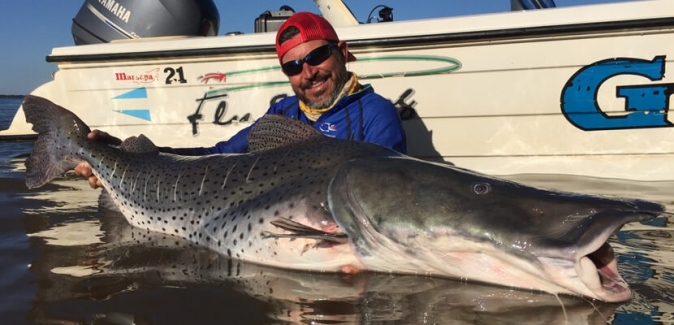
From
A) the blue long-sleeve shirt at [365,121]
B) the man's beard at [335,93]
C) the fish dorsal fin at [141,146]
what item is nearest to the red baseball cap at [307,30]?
the man's beard at [335,93]

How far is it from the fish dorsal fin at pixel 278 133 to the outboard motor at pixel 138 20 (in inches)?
144

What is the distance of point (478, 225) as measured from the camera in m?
2.08

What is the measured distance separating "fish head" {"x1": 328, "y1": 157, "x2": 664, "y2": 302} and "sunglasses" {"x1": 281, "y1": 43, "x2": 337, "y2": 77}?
1382 mm

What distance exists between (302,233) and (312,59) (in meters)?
1.68

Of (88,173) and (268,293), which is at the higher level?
(88,173)

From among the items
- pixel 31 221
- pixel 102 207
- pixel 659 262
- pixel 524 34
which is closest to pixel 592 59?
pixel 524 34

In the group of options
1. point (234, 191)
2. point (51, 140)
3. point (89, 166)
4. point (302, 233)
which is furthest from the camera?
point (51, 140)

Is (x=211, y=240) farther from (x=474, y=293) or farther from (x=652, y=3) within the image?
(x=652, y=3)

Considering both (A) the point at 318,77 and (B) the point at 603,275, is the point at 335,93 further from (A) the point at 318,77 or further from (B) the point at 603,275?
(B) the point at 603,275

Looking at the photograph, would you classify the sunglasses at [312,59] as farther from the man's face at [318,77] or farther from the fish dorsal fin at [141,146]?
the fish dorsal fin at [141,146]

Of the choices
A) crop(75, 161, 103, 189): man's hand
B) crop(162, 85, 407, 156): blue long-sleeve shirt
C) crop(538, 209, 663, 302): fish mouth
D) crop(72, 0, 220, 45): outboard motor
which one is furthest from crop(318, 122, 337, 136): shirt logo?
crop(72, 0, 220, 45): outboard motor

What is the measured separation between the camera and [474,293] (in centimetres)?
220

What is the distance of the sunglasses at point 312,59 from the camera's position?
3785 mm

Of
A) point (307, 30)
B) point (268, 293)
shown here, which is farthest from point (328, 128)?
point (268, 293)
